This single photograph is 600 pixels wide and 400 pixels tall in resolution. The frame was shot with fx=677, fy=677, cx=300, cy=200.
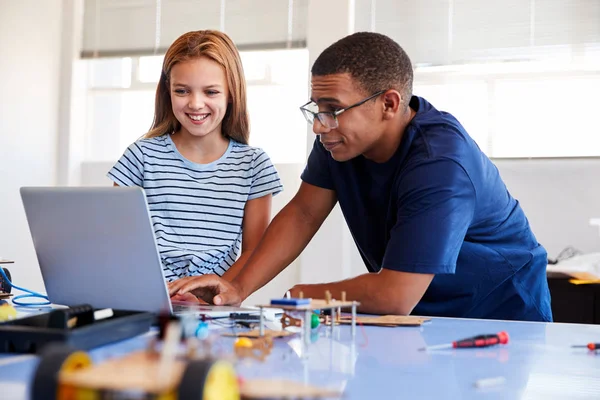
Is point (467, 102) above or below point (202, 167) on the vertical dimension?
above

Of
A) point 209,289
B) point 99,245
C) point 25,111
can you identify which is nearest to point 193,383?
point 99,245

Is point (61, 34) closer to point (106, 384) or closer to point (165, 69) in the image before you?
point (165, 69)

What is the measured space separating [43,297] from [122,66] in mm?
3393

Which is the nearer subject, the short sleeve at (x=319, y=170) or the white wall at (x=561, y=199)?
the short sleeve at (x=319, y=170)

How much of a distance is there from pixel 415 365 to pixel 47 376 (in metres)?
0.51

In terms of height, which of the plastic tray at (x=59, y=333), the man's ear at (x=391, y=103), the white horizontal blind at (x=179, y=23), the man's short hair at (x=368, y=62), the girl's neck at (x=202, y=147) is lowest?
the plastic tray at (x=59, y=333)

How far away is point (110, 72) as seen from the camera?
4.57 m

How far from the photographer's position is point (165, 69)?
1.86 meters

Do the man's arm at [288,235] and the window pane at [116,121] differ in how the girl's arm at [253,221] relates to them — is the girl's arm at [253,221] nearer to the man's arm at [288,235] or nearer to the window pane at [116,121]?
the man's arm at [288,235]

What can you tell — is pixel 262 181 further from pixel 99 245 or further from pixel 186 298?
pixel 99 245

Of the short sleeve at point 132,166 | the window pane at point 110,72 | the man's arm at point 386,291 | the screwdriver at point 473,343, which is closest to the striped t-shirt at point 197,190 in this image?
the short sleeve at point 132,166

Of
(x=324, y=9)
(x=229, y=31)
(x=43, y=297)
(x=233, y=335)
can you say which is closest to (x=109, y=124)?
(x=229, y=31)

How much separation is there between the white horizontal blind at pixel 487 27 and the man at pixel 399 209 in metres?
2.41

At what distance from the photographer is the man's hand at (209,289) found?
4.23 ft
